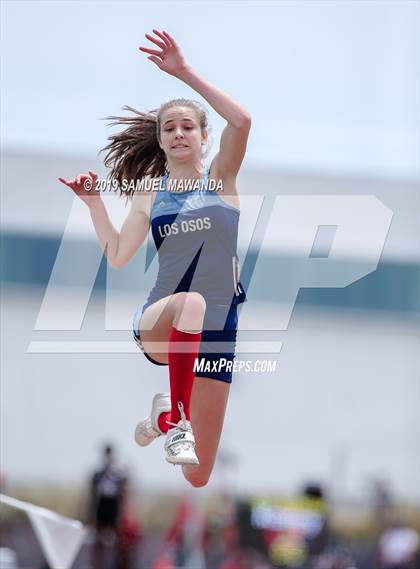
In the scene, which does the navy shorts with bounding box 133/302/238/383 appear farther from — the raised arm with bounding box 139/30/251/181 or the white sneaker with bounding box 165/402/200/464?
the raised arm with bounding box 139/30/251/181

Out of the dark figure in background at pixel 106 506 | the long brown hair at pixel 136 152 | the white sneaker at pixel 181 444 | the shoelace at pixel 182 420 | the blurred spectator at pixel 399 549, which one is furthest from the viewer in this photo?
the blurred spectator at pixel 399 549

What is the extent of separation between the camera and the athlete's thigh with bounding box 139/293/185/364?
5141 millimetres

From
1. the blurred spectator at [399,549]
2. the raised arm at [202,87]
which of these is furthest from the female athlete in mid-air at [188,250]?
the blurred spectator at [399,549]

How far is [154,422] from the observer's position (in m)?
5.27

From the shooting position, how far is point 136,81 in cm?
621

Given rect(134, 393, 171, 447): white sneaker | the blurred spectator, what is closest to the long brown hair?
rect(134, 393, 171, 447): white sneaker

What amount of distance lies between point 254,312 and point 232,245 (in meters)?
0.97

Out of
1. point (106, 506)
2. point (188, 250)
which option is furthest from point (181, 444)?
point (106, 506)

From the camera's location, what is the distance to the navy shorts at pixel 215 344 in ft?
17.2

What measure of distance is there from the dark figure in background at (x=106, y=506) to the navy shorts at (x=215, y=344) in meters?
4.01

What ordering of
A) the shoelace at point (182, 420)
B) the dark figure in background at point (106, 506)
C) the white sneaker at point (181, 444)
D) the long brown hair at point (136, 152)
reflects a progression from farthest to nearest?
the dark figure in background at point (106, 506) < the long brown hair at point (136, 152) < the shoelace at point (182, 420) < the white sneaker at point (181, 444)

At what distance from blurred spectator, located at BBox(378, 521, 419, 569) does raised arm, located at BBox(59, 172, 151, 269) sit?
518 centimetres

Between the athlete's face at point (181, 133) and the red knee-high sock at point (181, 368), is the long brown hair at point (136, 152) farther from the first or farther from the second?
the red knee-high sock at point (181, 368)

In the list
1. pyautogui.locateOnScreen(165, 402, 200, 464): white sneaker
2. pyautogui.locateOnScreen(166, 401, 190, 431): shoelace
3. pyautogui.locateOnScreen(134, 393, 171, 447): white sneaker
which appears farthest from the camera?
pyautogui.locateOnScreen(134, 393, 171, 447): white sneaker
